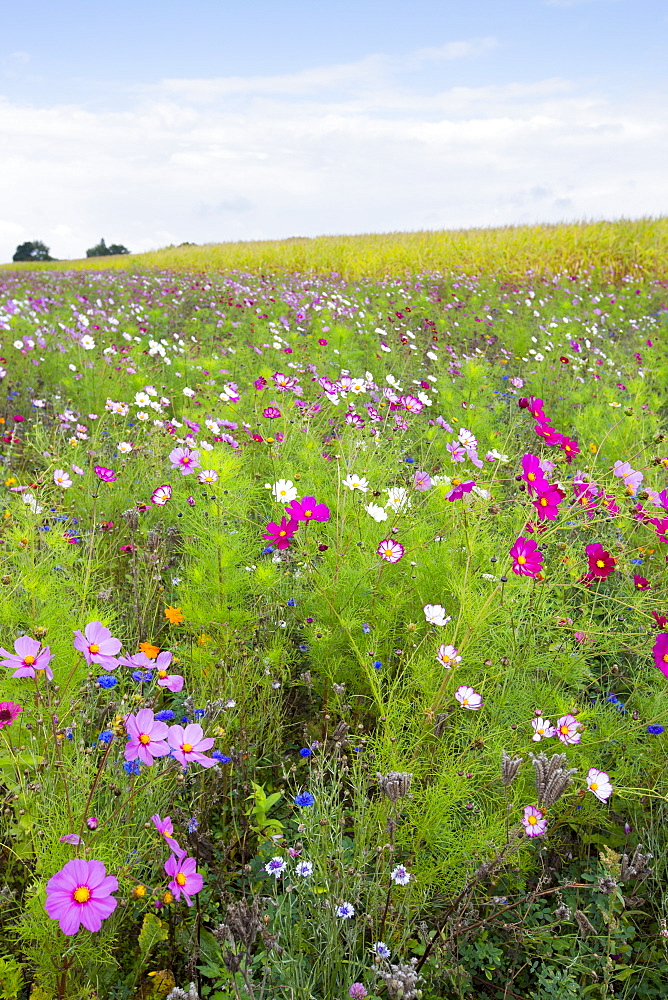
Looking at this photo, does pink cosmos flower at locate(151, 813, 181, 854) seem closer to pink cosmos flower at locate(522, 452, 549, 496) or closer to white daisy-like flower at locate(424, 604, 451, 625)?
white daisy-like flower at locate(424, 604, 451, 625)

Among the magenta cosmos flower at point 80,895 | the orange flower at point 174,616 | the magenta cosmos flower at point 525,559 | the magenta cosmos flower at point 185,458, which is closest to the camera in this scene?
the magenta cosmos flower at point 80,895

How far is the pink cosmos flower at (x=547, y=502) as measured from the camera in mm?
1651

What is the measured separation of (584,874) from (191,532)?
1520 mm

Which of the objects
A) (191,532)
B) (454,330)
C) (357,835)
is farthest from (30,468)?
(454,330)

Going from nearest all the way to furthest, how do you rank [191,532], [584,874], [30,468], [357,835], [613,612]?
[357,835]
[584,874]
[191,532]
[613,612]
[30,468]

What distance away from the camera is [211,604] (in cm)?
193

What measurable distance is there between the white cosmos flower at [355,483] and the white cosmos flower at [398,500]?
10 cm

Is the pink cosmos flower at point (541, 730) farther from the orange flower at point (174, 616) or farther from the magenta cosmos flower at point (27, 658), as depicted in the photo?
the magenta cosmos flower at point (27, 658)

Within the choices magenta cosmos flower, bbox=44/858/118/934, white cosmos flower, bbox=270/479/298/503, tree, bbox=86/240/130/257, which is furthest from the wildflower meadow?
tree, bbox=86/240/130/257

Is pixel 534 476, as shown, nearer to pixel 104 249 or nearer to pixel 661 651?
→ pixel 661 651

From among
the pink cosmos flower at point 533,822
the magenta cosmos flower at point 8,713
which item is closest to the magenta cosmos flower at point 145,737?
the magenta cosmos flower at point 8,713

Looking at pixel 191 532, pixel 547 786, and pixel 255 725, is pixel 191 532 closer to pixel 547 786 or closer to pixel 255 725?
pixel 255 725

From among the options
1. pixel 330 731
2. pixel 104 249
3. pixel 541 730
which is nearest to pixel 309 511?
pixel 330 731

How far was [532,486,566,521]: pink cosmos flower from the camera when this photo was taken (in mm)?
1651
